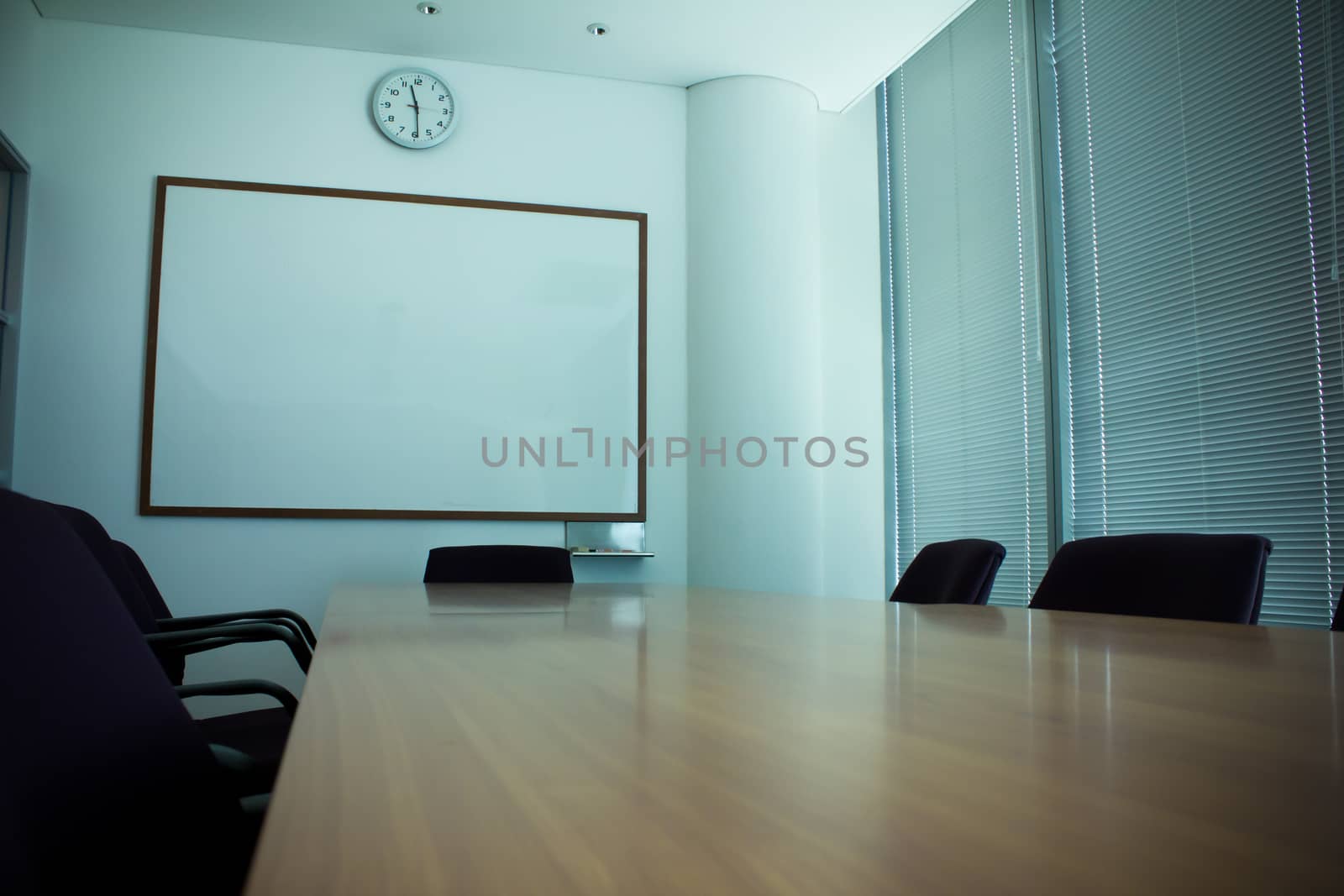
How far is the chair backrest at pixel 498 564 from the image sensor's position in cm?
342

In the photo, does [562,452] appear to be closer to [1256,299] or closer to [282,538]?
[282,538]

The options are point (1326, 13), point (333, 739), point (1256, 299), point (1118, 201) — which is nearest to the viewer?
point (333, 739)

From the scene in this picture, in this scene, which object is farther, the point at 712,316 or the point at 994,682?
the point at 712,316

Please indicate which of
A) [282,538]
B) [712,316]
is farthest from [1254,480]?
[282,538]

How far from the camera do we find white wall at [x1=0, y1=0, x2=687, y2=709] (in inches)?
162

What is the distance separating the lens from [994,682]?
606 mm

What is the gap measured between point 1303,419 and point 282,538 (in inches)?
160

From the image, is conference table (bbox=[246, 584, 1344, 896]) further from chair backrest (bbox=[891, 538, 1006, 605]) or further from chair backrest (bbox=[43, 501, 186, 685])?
chair backrest (bbox=[891, 538, 1006, 605])

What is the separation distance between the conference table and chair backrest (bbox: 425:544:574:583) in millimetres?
2685

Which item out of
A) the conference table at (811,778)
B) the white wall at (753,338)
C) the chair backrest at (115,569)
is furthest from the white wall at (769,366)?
the conference table at (811,778)

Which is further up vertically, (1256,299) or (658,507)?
(1256,299)

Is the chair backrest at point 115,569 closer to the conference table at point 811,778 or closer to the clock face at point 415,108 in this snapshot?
the conference table at point 811,778

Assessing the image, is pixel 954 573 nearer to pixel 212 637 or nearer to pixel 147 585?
pixel 212 637

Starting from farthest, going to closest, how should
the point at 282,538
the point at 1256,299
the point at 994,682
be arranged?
the point at 282,538, the point at 1256,299, the point at 994,682
